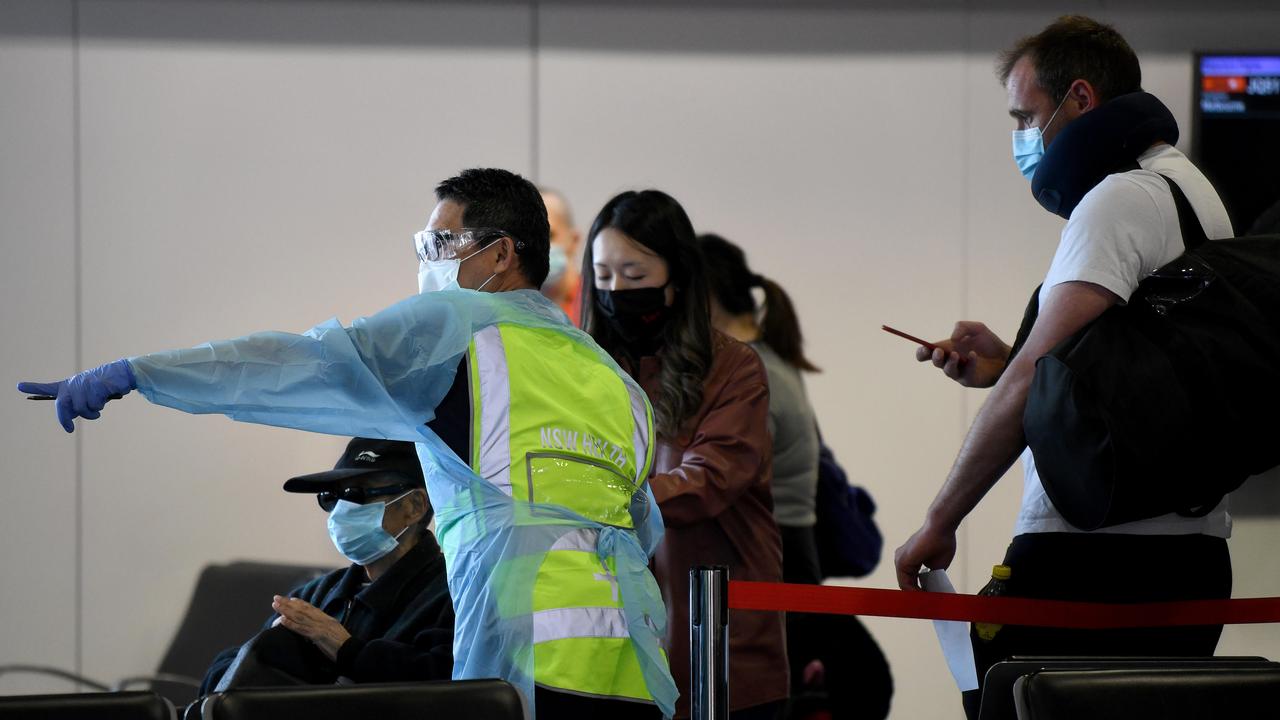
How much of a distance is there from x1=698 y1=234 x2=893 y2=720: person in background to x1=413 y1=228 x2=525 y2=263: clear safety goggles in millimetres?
1374

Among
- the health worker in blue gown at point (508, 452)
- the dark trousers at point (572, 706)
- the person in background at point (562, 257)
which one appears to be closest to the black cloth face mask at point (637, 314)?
the health worker in blue gown at point (508, 452)

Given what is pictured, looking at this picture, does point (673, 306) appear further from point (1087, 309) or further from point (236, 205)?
point (236, 205)

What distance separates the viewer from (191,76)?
167 inches

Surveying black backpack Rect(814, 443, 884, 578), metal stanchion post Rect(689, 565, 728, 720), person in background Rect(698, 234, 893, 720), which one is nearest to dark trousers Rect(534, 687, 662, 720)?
metal stanchion post Rect(689, 565, 728, 720)

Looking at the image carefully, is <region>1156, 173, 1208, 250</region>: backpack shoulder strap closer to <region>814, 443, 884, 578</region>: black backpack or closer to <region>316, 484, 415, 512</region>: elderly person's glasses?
<region>316, 484, 415, 512</region>: elderly person's glasses

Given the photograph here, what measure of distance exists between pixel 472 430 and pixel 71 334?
9.56 ft

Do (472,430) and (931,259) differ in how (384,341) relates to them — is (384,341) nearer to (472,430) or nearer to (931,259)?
(472,430)

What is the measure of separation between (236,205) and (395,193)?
49cm

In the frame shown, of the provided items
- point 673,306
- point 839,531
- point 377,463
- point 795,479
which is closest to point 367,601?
point 377,463

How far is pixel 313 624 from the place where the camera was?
2.48 metres

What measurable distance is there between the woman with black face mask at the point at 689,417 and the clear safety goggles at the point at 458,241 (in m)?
0.66

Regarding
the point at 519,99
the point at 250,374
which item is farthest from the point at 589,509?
the point at 519,99

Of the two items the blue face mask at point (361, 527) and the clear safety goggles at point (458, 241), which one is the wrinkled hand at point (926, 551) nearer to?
the clear safety goggles at point (458, 241)

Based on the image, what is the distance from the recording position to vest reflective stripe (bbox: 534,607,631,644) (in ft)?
5.75
